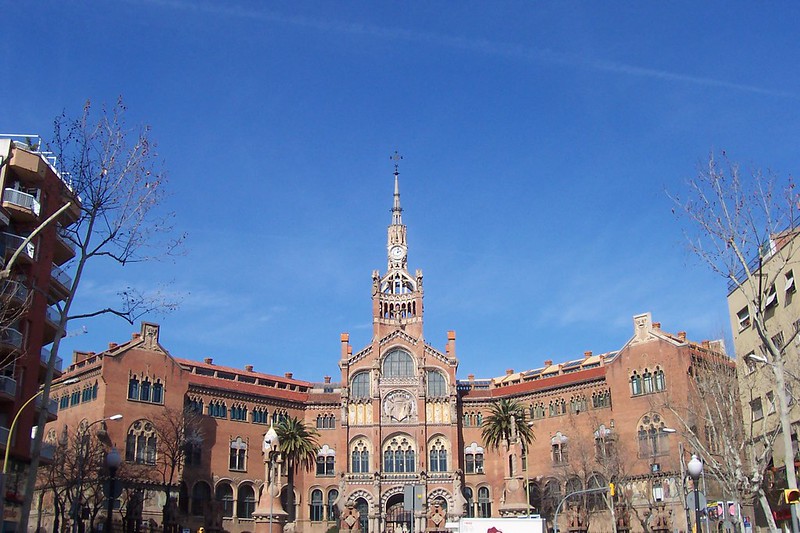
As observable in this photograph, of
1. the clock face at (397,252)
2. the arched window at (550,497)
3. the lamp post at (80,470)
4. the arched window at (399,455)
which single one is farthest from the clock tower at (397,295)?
the lamp post at (80,470)

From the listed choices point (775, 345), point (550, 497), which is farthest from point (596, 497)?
point (775, 345)

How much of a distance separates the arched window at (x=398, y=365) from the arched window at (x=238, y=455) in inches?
619

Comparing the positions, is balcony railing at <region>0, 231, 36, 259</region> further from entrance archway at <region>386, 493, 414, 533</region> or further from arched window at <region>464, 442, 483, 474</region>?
arched window at <region>464, 442, 483, 474</region>

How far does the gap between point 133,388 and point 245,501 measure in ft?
52.7

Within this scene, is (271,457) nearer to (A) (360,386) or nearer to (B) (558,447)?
(A) (360,386)

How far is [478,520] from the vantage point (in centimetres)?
4700

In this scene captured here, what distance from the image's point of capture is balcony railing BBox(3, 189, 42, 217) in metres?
43.5

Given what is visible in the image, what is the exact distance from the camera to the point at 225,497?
8006cm

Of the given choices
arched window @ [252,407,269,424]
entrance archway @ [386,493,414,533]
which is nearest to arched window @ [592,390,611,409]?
entrance archway @ [386,493,414,533]

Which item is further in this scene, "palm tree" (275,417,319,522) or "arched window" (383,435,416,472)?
"arched window" (383,435,416,472)

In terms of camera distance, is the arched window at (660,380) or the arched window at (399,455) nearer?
the arched window at (660,380)

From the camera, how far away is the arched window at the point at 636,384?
7881 cm

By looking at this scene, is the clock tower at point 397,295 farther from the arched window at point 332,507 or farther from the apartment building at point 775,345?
the apartment building at point 775,345

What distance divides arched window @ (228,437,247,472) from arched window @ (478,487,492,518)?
23.7m
